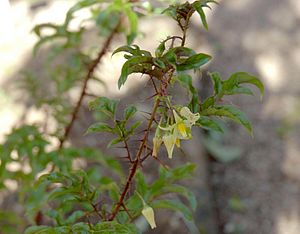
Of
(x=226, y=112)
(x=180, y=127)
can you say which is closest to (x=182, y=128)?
(x=180, y=127)

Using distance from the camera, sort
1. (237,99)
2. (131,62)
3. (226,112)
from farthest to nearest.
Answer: (237,99) < (226,112) < (131,62)

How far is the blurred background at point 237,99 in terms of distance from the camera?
3180 millimetres

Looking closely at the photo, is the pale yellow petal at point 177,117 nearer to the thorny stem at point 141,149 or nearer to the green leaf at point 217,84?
the thorny stem at point 141,149

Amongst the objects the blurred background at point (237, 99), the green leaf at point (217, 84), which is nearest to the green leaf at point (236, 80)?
the green leaf at point (217, 84)

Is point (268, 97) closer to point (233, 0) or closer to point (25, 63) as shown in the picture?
point (233, 0)

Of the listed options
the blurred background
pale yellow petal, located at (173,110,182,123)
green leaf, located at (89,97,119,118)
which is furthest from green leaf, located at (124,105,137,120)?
the blurred background

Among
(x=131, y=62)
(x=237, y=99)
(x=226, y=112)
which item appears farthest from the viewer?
(x=237, y=99)

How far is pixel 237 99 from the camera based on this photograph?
392cm

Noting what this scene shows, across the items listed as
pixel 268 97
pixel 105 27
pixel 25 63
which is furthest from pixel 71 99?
pixel 268 97

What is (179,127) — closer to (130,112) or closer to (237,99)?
(130,112)

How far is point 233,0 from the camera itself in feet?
15.4

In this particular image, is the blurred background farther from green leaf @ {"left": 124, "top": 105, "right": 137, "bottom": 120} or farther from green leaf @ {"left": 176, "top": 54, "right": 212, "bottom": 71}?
green leaf @ {"left": 176, "top": 54, "right": 212, "bottom": 71}

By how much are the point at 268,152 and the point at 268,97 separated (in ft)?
1.62

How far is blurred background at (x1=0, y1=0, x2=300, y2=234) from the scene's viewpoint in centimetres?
318
